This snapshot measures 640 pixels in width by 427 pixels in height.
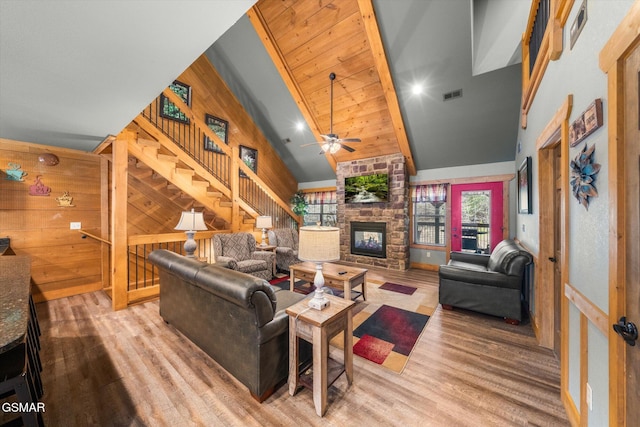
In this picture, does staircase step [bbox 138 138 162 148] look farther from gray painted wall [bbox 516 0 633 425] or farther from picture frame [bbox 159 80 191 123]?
gray painted wall [bbox 516 0 633 425]

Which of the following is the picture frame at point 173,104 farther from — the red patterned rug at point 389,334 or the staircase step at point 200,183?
the red patterned rug at point 389,334

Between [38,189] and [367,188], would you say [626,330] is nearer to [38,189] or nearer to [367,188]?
[367,188]

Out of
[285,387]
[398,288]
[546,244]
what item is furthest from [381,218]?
[285,387]

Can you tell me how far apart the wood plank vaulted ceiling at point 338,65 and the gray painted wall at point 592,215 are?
303cm

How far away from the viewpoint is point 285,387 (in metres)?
1.98

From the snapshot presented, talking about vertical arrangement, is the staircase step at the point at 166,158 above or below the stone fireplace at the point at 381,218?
above

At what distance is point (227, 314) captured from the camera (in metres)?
1.99

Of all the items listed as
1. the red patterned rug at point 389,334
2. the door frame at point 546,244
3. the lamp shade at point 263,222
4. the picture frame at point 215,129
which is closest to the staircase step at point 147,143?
the picture frame at point 215,129

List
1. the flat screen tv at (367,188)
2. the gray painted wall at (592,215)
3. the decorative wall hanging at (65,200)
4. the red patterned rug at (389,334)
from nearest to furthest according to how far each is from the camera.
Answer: the gray painted wall at (592,215) < the red patterned rug at (389,334) < the decorative wall hanging at (65,200) < the flat screen tv at (367,188)

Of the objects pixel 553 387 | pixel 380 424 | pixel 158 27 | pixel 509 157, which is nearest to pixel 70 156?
pixel 158 27

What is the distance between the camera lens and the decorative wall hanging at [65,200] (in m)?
3.75

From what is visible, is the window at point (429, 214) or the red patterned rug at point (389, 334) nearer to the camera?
the red patterned rug at point (389, 334)

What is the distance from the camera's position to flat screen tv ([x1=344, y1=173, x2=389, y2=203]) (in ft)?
19.2

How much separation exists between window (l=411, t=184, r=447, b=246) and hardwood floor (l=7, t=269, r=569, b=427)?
3131 mm
